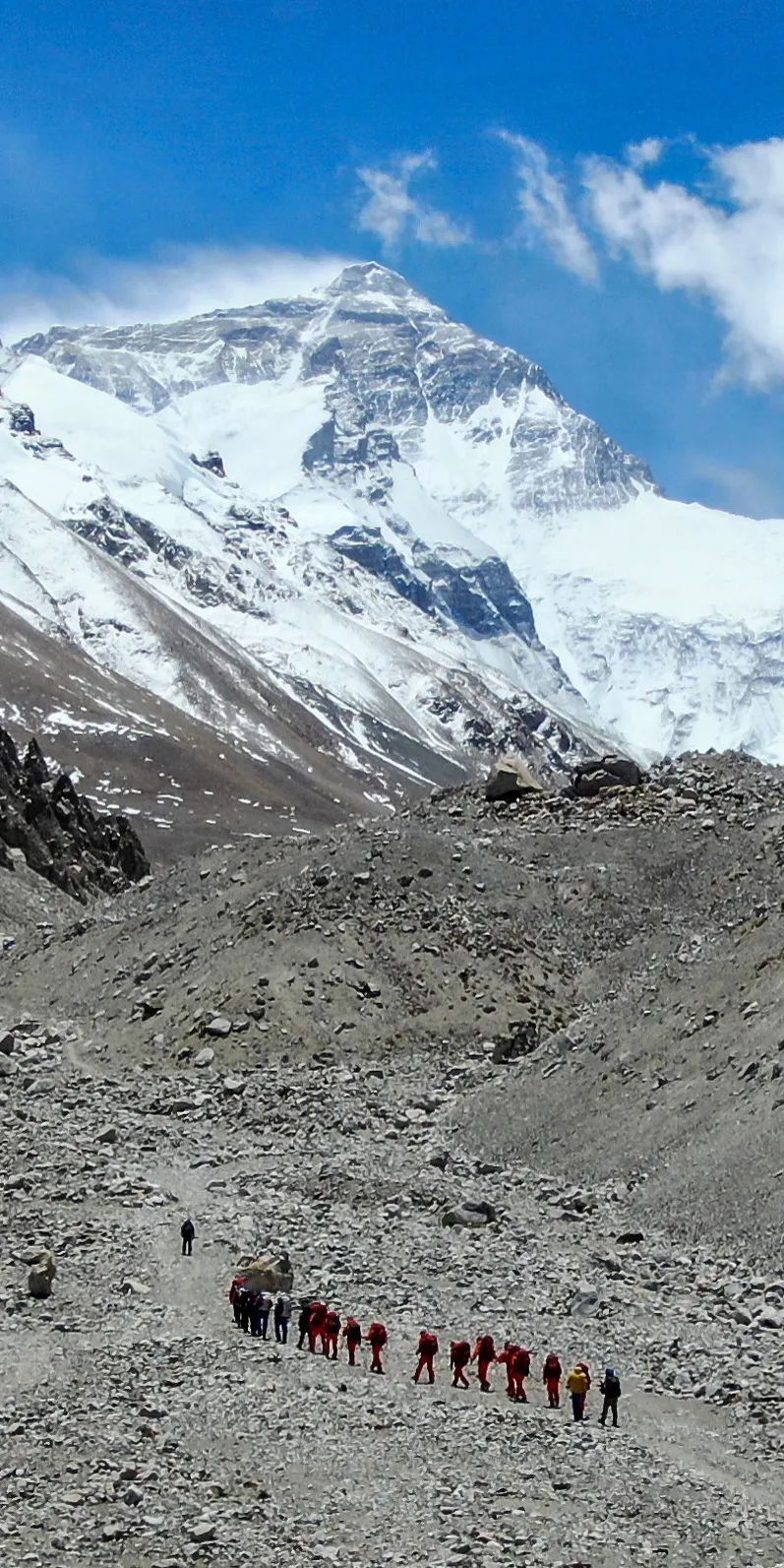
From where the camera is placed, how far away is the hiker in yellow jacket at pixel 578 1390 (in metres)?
25.4

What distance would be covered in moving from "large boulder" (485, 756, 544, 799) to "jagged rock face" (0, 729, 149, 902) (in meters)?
40.0

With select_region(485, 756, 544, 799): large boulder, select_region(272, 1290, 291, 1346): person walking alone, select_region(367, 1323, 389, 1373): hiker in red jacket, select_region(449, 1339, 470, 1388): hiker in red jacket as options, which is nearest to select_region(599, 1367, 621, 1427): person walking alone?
select_region(449, 1339, 470, 1388): hiker in red jacket

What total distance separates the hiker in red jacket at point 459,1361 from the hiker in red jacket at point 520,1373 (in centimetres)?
84

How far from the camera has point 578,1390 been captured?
25484 millimetres

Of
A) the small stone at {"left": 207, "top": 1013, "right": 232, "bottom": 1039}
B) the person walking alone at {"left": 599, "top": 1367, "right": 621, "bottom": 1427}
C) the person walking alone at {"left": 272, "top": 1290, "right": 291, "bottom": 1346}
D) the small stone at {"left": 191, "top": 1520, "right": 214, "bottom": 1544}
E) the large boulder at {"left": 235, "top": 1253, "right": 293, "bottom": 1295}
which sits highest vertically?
the small stone at {"left": 207, "top": 1013, "right": 232, "bottom": 1039}

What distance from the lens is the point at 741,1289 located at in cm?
2966

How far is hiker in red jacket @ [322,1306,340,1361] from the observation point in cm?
2784

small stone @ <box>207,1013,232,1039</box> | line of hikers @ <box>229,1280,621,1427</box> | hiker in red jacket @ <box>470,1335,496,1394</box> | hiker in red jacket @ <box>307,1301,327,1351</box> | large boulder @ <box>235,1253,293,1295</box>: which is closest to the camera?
line of hikers @ <box>229,1280,621,1427</box>

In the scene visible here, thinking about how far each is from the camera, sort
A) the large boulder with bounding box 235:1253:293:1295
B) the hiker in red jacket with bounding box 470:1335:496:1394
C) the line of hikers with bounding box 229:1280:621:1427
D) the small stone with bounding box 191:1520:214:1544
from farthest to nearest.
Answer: the large boulder with bounding box 235:1253:293:1295 → the hiker in red jacket with bounding box 470:1335:496:1394 → the line of hikers with bounding box 229:1280:621:1427 → the small stone with bounding box 191:1520:214:1544

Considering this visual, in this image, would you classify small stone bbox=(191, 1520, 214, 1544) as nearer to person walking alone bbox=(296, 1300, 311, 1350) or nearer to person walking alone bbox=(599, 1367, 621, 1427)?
person walking alone bbox=(599, 1367, 621, 1427)

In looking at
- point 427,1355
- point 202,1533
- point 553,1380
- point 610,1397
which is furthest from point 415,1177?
point 202,1533

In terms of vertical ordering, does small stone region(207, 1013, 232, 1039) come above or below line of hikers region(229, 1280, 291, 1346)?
above

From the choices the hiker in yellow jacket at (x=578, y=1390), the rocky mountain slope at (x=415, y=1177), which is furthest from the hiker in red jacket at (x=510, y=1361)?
the hiker in yellow jacket at (x=578, y=1390)

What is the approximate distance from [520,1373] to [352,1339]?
2.88 meters
